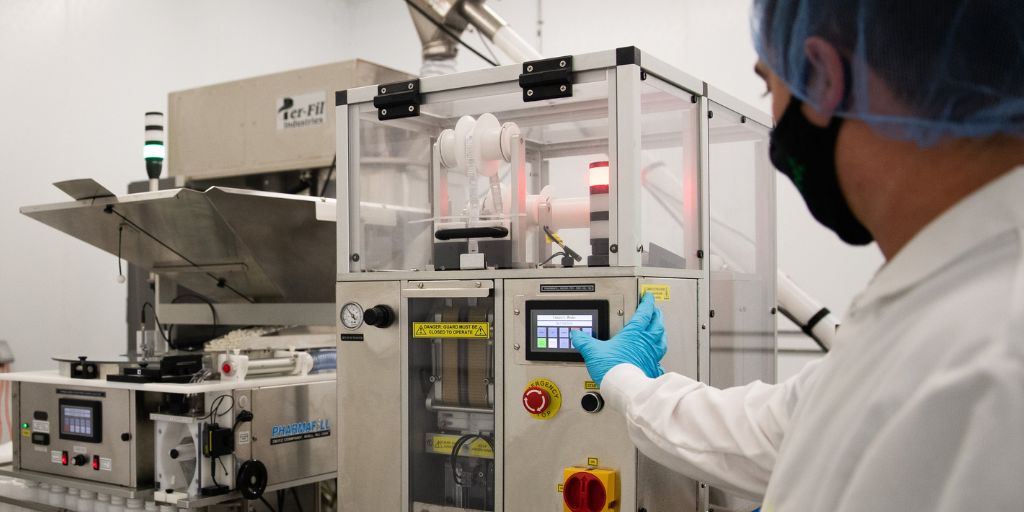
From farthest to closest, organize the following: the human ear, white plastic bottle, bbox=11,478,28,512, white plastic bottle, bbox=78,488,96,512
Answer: white plastic bottle, bbox=11,478,28,512 < white plastic bottle, bbox=78,488,96,512 < the human ear

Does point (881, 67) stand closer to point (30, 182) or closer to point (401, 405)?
point (401, 405)

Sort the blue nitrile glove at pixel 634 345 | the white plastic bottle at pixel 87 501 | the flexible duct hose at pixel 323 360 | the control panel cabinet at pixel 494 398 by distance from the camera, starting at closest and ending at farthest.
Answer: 1. the blue nitrile glove at pixel 634 345
2. the control panel cabinet at pixel 494 398
3. the white plastic bottle at pixel 87 501
4. the flexible duct hose at pixel 323 360

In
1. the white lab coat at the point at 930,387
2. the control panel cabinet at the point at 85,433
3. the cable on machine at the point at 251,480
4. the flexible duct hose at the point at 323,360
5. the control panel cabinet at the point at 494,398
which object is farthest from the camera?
the flexible duct hose at the point at 323,360

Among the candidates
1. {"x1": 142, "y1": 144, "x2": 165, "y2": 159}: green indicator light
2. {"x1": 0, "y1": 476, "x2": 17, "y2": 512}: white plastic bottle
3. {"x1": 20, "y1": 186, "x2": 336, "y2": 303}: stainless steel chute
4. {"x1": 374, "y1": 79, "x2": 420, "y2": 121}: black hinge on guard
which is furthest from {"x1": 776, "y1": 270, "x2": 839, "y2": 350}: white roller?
{"x1": 0, "y1": 476, "x2": 17, "y2": 512}: white plastic bottle

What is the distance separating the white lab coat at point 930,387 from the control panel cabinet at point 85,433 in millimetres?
2178

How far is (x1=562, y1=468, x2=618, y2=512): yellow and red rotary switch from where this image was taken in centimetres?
155

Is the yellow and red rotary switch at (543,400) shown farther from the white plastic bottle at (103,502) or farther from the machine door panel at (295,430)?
the white plastic bottle at (103,502)

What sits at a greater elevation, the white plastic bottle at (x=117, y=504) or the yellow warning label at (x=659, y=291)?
the yellow warning label at (x=659, y=291)

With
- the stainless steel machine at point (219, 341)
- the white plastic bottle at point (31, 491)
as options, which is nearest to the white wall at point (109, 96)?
the stainless steel machine at point (219, 341)

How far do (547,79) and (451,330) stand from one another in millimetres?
602

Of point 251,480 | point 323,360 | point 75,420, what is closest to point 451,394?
point 251,480

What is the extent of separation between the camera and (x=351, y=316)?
191 centimetres

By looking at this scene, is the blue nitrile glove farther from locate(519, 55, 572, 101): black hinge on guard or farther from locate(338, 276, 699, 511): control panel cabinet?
locate(519, 55, 572, 101): black hinge on guard

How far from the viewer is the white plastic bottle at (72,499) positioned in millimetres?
2594
